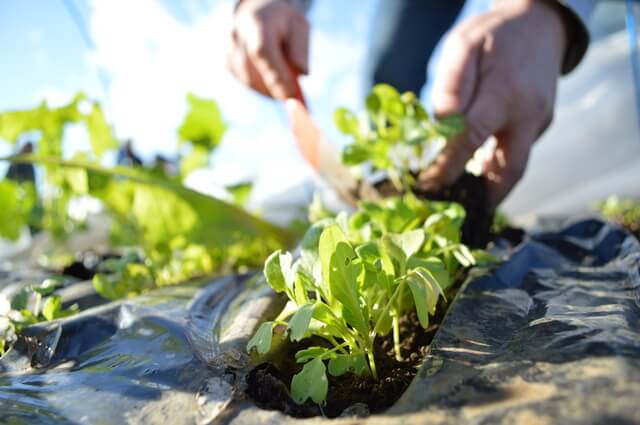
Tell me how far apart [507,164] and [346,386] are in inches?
25.7

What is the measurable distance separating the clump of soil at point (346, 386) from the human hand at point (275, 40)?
641 millimetres

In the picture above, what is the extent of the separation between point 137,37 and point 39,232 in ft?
4.34

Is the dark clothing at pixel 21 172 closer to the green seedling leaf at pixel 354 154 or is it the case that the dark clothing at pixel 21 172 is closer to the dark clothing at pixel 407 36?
the dark clothing at pixel 407 36

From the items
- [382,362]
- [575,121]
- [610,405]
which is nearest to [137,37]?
[575,121]

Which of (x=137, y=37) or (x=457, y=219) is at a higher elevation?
(x=137, y=37)

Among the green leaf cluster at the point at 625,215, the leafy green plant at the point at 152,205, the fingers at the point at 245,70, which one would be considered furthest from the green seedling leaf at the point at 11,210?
the green leaf cluster at the point at 625,215

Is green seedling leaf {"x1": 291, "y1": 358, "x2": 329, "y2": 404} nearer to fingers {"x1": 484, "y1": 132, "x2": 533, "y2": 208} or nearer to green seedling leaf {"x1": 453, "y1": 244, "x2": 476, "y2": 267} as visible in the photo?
green seedling leaf {"x1": 453, "y1": 244, "x2": 476, "y2": 267}

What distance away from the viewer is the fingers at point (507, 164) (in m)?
0.94

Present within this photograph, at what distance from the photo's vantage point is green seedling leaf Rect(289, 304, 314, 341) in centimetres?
37

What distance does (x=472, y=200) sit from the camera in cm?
93

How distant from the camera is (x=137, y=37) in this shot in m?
2.92

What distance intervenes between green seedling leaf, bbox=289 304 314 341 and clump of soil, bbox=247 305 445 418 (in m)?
0.06

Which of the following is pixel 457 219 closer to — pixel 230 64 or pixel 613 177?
pixel 230 64

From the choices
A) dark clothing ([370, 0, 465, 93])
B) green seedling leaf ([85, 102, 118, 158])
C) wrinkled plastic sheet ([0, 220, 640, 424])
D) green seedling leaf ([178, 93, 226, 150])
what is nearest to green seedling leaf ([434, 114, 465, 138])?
wrinkled plastic sheet ([0, 220, 640, 424])
